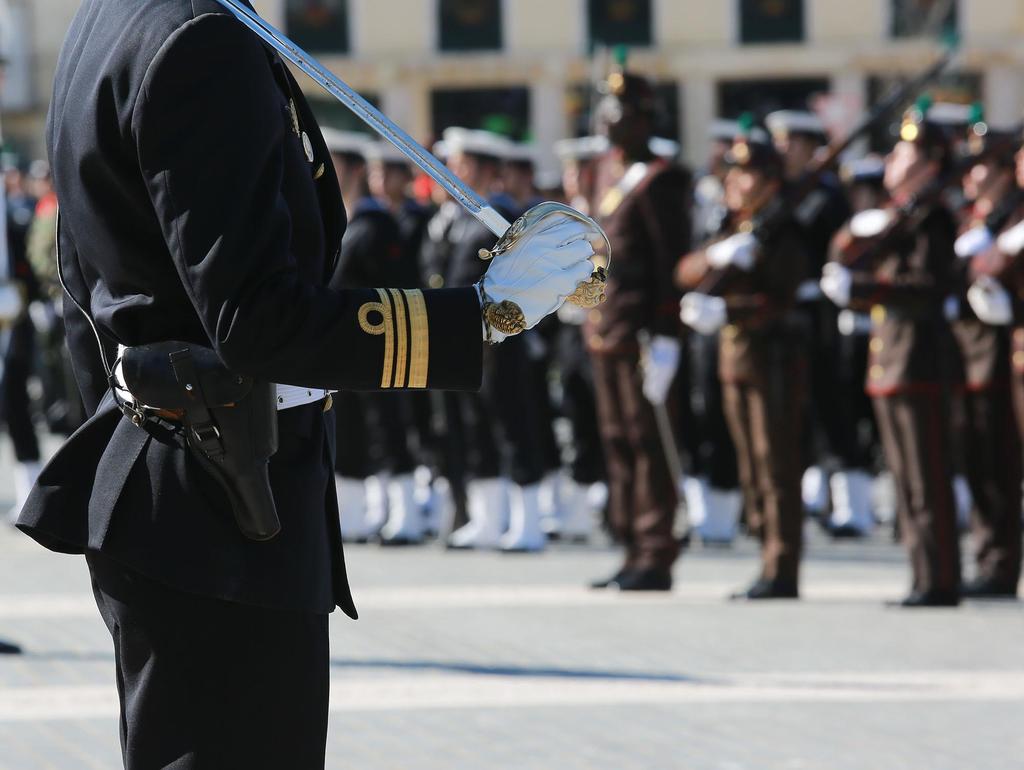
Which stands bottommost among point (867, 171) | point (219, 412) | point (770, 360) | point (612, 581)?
point (612, 581)

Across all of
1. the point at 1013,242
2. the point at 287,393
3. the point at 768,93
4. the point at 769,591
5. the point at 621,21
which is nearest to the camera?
the point at 287,393

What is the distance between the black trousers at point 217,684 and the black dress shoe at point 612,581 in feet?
20.3

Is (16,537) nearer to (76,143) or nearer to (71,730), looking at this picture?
(71,730)

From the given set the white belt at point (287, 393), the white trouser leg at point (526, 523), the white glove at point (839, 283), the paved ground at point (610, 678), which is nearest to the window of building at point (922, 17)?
the white trouser leg at point (526, 523)

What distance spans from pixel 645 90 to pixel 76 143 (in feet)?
20.9

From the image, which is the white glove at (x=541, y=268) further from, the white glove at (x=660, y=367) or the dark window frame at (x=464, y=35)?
the dark window frame at (x=464, y=35)

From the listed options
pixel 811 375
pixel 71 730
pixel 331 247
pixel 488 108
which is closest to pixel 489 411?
pixel 811 375

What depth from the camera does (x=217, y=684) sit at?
303 centimetres

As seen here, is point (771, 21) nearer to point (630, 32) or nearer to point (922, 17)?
point (630, 32)

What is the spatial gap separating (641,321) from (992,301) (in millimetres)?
1584

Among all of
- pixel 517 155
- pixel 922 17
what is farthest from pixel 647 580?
pixel 922 17

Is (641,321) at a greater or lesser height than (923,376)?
greater

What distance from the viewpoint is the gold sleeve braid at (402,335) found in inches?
119

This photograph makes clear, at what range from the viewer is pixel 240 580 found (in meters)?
3.05
